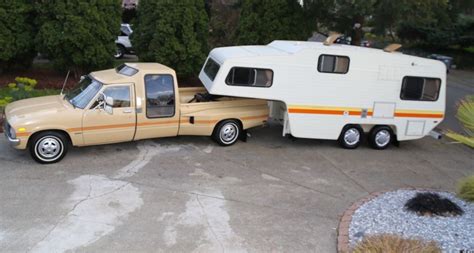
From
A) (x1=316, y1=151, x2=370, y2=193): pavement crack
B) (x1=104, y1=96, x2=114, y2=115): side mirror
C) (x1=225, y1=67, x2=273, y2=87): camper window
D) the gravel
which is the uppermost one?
(x1=225, y1=67, x2=273, y2=87): camper window

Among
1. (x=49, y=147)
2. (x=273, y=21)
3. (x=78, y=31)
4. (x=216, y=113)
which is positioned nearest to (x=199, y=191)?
(x=216, y=113)

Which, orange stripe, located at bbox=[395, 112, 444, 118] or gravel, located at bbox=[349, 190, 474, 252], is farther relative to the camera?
orange stripe, located at bbox=[395, 112, 444, 118]

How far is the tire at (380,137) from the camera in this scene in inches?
446

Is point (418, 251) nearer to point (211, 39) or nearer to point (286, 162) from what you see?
point (286, 162)

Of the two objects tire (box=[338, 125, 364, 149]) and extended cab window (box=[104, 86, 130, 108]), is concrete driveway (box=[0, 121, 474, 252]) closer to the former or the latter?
tire (box=[338, 125, 364, 149])

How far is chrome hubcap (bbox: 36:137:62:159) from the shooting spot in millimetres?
8820

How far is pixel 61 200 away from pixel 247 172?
137 inches

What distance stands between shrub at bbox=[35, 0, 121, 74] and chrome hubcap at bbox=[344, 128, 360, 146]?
7.62m

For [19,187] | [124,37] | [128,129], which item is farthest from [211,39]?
[19,187]

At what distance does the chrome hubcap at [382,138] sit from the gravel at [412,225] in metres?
3.67

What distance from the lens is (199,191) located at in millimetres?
8203

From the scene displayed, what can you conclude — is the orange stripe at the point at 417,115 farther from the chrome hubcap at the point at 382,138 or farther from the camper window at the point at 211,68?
the camper window at the point at 211,68

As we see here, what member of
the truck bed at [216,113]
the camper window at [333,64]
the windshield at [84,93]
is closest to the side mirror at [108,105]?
the windshield at [84,93]

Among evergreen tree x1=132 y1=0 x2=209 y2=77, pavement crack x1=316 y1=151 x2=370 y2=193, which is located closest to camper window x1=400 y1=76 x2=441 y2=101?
pavement crack x1=316 y1=151 x2=370 y2=193
